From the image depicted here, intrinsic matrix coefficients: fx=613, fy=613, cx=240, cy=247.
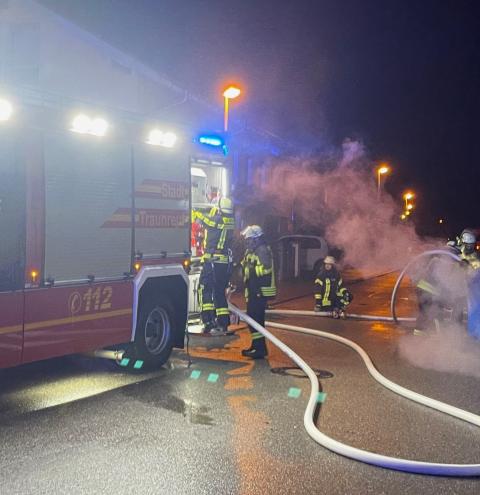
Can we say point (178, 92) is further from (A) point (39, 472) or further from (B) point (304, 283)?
(A) point (39, 472)

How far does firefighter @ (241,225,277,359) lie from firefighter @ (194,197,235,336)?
796mm

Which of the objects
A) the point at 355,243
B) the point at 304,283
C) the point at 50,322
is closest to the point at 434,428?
the point at 50,322

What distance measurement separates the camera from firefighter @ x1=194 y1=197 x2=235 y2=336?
8125 mm

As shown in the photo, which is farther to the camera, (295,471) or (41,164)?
(41,164)

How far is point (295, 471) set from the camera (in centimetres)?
395

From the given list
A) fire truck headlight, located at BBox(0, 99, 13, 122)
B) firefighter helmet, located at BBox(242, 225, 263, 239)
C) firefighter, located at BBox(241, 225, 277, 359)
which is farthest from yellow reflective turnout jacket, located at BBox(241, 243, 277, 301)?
fire truck headlight, located at BBox(0, 99, 13, 122)

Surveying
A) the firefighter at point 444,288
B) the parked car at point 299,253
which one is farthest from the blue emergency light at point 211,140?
the parked car at point 299,253

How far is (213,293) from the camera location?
819cm

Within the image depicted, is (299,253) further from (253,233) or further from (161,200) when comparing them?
(161,200)

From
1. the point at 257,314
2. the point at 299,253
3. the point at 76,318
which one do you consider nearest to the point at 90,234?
the point at 76,318

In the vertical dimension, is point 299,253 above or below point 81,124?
below

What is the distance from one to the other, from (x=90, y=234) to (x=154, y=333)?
5.13 ft

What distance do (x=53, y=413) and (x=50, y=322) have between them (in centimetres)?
79

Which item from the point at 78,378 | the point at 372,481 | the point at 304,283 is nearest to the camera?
the point at 372,481
